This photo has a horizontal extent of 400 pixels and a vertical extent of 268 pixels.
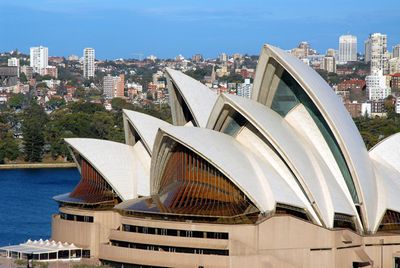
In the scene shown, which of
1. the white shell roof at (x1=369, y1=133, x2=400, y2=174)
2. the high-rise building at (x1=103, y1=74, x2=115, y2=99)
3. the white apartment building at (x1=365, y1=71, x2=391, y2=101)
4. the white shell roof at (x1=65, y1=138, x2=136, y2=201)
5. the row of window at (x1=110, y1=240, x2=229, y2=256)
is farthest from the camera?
the high-rise building at (x1=103, y1=74, x2=115, y2=99)

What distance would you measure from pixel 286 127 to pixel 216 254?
4468 millimetres

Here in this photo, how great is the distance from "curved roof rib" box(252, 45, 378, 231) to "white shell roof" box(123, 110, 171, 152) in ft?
17.1

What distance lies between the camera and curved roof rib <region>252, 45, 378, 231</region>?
37594mm

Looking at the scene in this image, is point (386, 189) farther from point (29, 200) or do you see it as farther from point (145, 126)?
point (29, 200)

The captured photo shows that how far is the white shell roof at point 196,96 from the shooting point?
42188 millimetres

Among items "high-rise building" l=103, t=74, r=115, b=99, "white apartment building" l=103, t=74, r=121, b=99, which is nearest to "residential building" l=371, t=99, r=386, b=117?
"high-rise building" l=103, t=74, r=115, b=99

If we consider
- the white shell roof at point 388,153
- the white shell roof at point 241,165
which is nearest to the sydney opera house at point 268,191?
the white shell roof at point 241,165

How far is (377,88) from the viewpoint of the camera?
162 m

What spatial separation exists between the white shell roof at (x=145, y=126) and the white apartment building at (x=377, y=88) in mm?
114206

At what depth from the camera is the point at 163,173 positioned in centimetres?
3922

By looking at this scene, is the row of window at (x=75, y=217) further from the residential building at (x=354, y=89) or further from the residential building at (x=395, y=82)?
the residential building at (x=395, y=82)

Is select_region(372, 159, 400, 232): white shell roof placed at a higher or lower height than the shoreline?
lower

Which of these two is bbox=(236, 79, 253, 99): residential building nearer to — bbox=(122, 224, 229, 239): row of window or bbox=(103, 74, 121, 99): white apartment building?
bbox=(103, 74, 121, 99): white apartment building

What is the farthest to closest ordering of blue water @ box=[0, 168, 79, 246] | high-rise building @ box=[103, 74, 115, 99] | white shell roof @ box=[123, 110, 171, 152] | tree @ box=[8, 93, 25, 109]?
high-rise building @ box=[103, 74, 115, 99] < tree @ box=[8, 93, 25, 109] < blue water @ box=[0, 168, 79, 246] < white shell roof @ box=[123, 110, 171, 152]
